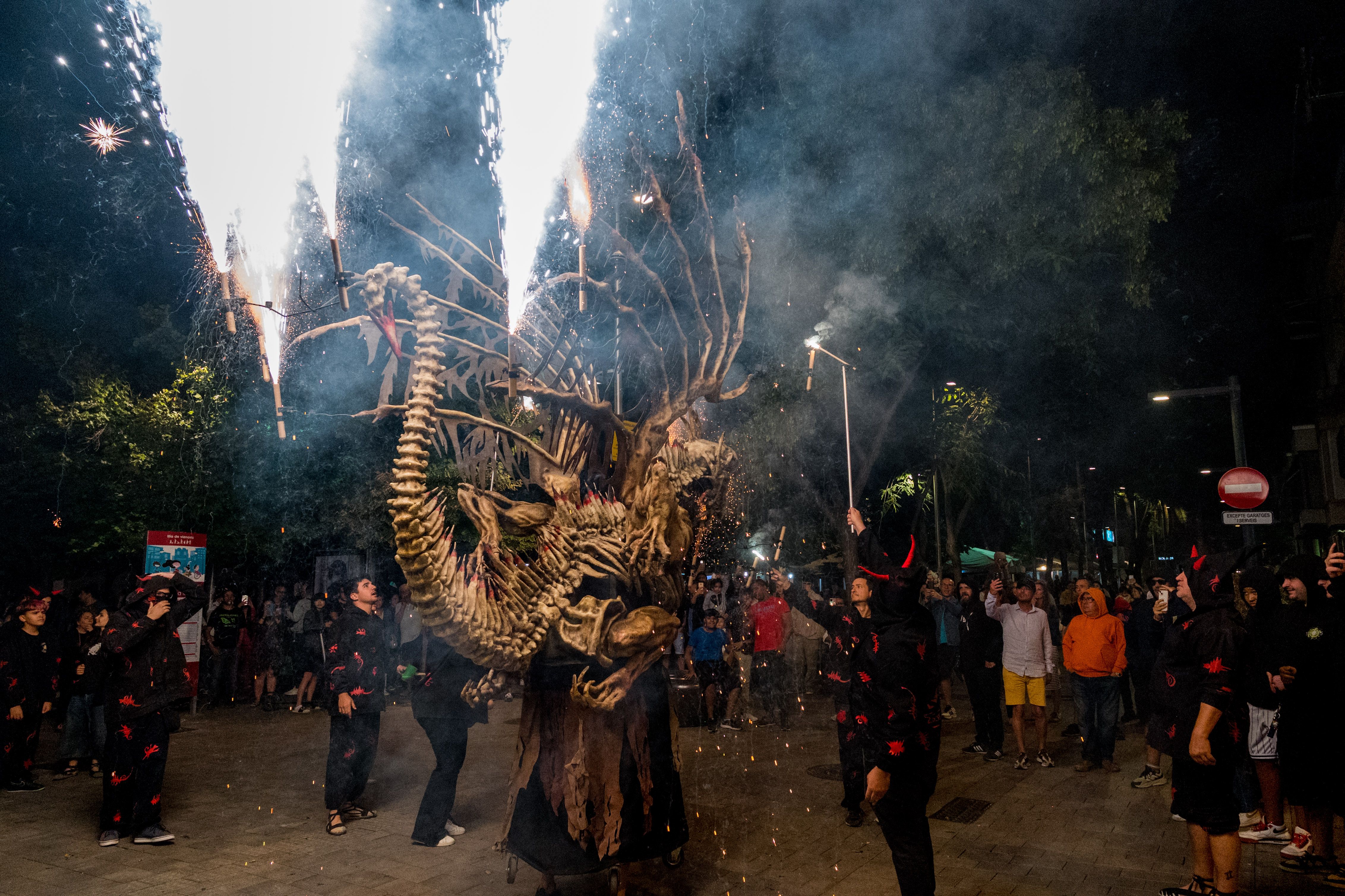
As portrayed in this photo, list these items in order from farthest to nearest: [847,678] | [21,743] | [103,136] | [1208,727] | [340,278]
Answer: [103,136] → [21,743] → [847,678] → [1208,727] → [340,278]

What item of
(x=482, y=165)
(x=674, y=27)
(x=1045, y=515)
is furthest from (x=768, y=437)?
(x=1045, y=515)

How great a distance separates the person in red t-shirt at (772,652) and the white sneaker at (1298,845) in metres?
5.44

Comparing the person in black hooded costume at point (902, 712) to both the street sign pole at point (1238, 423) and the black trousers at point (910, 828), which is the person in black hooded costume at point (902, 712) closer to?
the black trousers at point (910, 828)

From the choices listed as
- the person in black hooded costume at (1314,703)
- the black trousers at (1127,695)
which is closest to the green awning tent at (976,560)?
the black trousers at (1127,695)

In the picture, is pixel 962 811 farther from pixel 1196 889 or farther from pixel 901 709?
pixel 901 709

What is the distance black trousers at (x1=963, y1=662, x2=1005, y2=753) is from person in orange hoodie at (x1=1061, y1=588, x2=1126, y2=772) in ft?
2.43

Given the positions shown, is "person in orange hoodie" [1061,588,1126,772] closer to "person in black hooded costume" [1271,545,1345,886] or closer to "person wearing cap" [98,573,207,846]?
"person in black hooded costume" [1271,545,1345,886]

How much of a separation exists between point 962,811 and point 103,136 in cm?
1453

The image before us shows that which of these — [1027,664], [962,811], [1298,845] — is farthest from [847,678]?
[1298,845]

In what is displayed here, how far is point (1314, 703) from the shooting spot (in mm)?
5078

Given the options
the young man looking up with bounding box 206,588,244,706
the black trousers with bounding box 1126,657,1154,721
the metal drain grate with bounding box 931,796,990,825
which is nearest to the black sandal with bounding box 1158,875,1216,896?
the metal drain grate with bounding box 931,796,990,825

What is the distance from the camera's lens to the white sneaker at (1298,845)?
16.6ft

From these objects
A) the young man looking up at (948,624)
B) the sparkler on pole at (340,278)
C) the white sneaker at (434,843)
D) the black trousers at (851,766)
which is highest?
the sparkler on pole at (340,278)

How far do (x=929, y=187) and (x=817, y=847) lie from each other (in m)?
8.07
